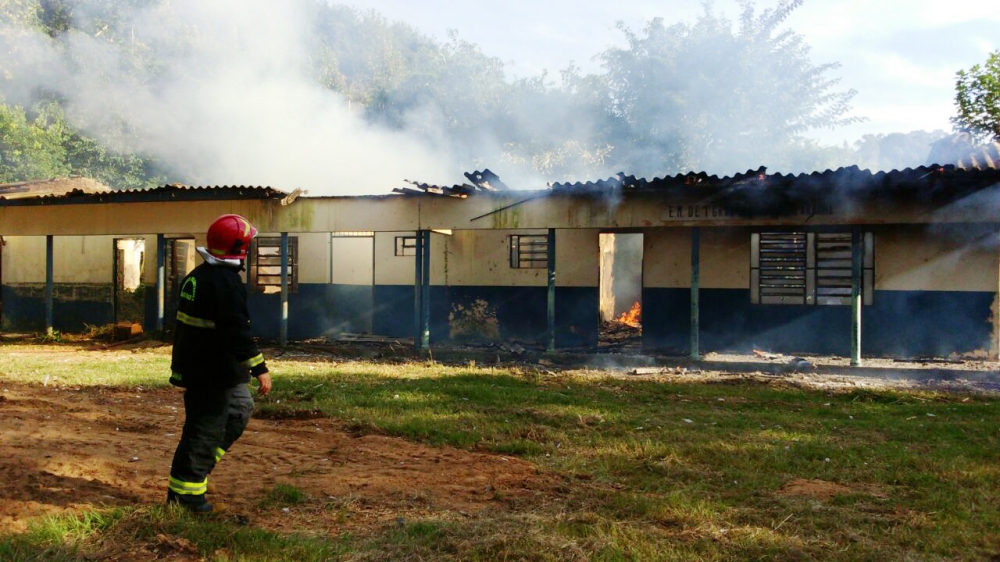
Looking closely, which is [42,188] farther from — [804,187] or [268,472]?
[804,187]

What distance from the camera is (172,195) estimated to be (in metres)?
14.1

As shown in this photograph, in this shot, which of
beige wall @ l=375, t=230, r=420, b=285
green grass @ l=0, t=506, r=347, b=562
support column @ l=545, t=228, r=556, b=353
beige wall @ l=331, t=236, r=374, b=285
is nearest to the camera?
green grass @ l=0, t=506, r=347, b=562

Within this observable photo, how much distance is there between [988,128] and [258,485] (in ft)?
75.4

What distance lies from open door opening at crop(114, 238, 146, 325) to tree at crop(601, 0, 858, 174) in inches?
772

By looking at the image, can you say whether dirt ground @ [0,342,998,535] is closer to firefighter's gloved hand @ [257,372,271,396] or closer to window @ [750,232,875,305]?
firefighter's gloved hand @ [257,372,271,396]

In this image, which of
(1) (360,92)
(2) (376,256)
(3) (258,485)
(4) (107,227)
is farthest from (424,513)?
(1) (360,92)

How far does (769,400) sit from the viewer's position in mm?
8938

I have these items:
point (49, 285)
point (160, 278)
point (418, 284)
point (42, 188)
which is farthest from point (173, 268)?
point (418, 284)

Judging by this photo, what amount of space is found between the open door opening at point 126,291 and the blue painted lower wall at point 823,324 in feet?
41.6

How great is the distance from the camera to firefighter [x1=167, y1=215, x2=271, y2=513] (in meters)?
4.04

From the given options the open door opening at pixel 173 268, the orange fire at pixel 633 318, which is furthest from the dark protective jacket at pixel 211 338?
the open door opening at pixel 173 268

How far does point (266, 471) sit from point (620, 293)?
15.9 meters

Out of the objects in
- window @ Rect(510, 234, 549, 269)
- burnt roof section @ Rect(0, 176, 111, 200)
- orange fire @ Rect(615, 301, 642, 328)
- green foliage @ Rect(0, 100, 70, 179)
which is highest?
green foliage @ Rect(0, 100, 70, 179)

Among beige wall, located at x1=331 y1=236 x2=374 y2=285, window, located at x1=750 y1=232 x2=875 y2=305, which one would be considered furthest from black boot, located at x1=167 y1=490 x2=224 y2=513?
beige wall, located at x1=331 y1=236 x2=374 y2=285
